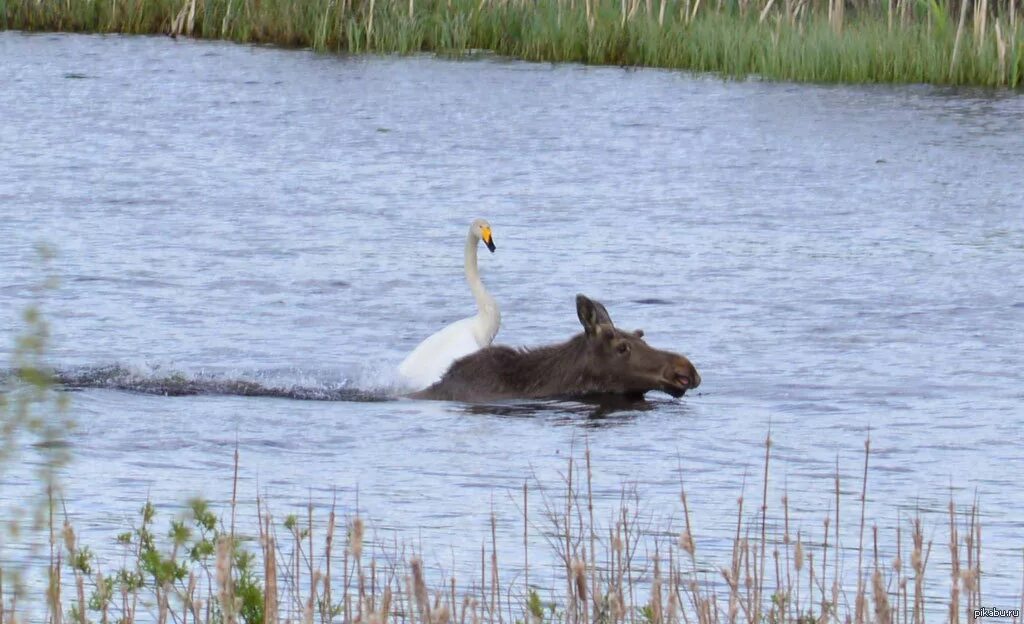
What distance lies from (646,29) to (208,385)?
1912cm

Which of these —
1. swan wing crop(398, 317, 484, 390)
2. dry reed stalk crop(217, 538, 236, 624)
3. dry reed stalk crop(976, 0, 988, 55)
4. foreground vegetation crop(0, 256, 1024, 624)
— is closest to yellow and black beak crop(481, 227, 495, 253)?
swan wing crop(398, 317, 484, 390)

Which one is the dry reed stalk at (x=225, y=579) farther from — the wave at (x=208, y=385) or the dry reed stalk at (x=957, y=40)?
the dry reed stalk at (x=957, y=40)

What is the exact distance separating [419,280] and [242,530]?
331 inches

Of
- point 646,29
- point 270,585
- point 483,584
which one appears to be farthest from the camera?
point 646,29

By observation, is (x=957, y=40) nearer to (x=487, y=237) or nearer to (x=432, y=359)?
(x=487, y=237)

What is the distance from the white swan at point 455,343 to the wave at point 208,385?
0.18 metres

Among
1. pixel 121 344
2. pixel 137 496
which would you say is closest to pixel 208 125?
pixel 121 344

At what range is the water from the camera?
9.39 m

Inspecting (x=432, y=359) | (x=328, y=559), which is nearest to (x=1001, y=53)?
(x=432, y=359)

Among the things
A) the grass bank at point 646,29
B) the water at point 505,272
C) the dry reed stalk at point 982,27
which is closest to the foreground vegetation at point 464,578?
the water at point 505,272

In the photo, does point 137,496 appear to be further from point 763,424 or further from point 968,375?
→ point 968,375

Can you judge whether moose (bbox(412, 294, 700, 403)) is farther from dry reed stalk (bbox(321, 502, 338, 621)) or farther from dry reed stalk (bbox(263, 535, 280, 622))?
dry reed stalk (bbox(263, 535, 280, 622))

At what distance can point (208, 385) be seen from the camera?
37.9 ft

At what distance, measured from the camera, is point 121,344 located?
1288cm
